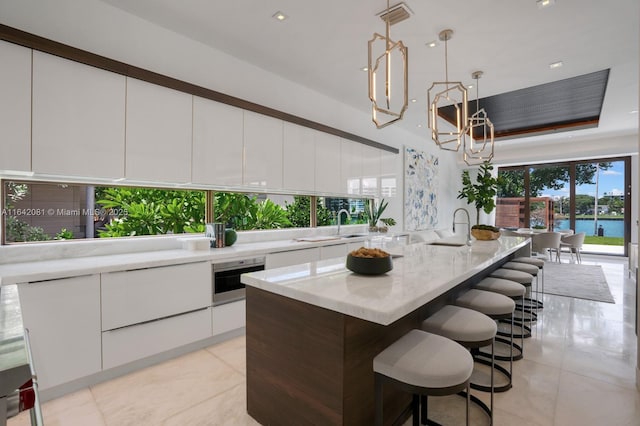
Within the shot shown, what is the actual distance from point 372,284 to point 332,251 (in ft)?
8.02

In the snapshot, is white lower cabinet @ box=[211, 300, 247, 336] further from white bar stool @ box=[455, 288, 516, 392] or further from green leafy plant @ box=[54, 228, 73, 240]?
white bar stool @ box=[455, 288, 516, 392]

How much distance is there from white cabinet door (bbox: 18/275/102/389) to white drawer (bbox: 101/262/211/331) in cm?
9

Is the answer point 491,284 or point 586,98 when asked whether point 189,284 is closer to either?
point 491,284

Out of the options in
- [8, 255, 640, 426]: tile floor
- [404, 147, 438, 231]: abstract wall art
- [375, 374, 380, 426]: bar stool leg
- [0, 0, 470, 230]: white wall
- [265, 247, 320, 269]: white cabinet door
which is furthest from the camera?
[404, 147, 438, 231]: abstract wall art

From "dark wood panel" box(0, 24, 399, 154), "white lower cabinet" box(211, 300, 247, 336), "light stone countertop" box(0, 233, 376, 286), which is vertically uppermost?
"dark wood panel" box(0, 24, 399, 154)

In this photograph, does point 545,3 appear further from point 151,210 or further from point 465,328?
point 151,210

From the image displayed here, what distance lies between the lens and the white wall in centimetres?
235

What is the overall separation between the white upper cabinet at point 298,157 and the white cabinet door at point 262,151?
12 cm

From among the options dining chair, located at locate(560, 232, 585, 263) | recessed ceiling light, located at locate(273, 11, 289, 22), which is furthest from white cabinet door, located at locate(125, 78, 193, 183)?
dining chair, located at locate(560, 232, 585, 263)

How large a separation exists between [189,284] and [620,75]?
5697 millimetres

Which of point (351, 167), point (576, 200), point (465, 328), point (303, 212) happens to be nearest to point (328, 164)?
point (351, 167)

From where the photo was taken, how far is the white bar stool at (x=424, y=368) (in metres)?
1.19

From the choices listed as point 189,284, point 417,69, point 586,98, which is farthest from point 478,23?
point 586,98

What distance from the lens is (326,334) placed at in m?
1.39
